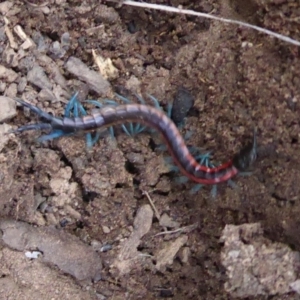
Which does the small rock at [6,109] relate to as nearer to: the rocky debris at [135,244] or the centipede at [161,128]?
the centipede at [161,128]

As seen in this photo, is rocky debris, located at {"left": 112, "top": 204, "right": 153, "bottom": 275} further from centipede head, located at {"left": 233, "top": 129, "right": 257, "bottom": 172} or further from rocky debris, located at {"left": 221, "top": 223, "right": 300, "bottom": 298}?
centipede head, located at {"left": 233, "top": 129, "right": 257, "bottom": 172}

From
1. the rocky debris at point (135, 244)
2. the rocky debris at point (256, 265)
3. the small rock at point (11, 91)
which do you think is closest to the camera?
the rocky debris at point (256, 265)

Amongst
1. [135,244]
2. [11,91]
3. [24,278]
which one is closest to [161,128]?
[135,244]

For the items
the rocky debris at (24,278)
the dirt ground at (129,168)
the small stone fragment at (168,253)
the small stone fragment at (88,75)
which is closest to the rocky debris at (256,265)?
the dirt ground at (129,168)

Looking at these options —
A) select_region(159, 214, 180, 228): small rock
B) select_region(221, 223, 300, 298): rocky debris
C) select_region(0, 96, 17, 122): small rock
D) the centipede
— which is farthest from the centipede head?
select_region(0, 96, 17, 122): small rock

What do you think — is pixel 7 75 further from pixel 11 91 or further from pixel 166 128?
pixel 166 128
